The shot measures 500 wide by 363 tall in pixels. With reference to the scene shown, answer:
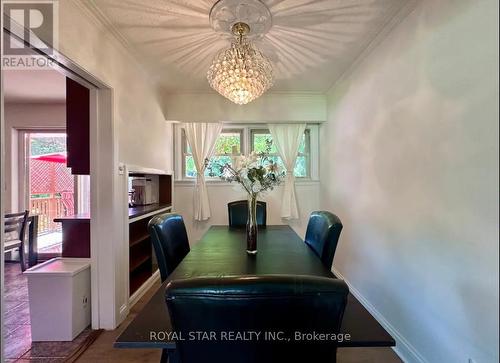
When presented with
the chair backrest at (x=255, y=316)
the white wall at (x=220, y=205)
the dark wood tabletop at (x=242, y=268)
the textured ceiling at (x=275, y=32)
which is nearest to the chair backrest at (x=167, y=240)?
the dark wood tabletop at (x=242, y=268)

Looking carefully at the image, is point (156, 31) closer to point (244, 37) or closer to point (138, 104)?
point (244, 37)

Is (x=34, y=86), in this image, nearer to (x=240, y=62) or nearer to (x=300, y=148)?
(x=240, y=62)

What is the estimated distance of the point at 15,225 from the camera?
3.36 meters

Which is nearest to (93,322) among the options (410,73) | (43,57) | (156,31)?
(43,57)

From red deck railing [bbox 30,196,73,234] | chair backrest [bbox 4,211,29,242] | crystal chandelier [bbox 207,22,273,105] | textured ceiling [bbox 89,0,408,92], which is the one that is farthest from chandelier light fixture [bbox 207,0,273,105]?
red deck railing [bbox 30,196,73,234]

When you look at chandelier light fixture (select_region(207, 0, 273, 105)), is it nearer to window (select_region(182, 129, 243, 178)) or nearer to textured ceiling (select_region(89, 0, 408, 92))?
textured ceiling (select_region(89, 0, 408, 92))

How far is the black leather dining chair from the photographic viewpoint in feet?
10.7

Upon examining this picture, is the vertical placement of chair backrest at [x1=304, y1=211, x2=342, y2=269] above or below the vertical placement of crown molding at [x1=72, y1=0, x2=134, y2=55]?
below

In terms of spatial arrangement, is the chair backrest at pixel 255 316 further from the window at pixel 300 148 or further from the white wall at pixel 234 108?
the window at pixel 300 148

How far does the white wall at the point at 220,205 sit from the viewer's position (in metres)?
4.04

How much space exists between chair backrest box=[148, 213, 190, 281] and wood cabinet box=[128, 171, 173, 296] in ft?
3.03

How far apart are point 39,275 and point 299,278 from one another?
2.26 meters

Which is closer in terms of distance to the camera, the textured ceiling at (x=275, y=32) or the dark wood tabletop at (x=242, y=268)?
the dark wood tabletop at (x=242, y=268)

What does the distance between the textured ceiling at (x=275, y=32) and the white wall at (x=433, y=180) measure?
0.25 metres
